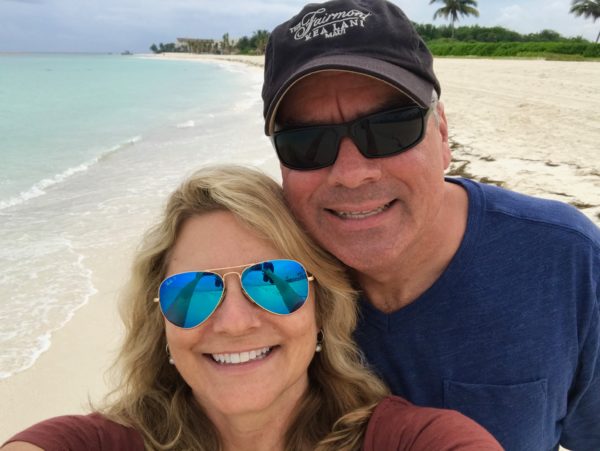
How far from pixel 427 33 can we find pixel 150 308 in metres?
66.8

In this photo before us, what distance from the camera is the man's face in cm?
169

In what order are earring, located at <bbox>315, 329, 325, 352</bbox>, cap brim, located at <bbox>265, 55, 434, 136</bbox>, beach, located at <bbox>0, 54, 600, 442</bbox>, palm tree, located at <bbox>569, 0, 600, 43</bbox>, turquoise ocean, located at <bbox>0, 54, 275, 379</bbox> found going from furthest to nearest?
palm tree, located at <bbox>569, 0, 600, 43</bbox>
turquoise ocean, located at <bbox>0, 54, 275, 379</bbox>
beach, located at <bbox>0, 54, 600, 442</bbox>
earring, located at <bbox>315, 329, 325, 352</bbox>
cap brim, located at <bbox>265, 55, 434, 136</bbox>

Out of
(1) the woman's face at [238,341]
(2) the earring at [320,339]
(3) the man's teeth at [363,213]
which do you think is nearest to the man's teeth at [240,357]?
(1) the woman's face at [238,341]

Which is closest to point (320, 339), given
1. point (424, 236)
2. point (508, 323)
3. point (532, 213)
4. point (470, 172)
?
point (424, 236)

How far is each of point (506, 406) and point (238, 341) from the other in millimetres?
993

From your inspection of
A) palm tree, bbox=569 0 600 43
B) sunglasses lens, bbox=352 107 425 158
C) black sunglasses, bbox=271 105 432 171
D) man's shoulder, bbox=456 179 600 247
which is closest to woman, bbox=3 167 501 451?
black sunglasses, bbox=271 105 432 171

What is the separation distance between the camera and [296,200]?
184 centimetres

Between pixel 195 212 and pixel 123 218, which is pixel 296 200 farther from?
pixel 123 218

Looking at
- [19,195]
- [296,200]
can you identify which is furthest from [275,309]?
Result: [19,195]

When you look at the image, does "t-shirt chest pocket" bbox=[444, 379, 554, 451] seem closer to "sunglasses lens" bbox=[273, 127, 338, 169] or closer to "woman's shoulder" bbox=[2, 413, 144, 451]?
"sunglasses lens" bbox=[273, 127, 338, 169]

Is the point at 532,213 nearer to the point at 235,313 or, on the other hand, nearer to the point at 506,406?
the point at 506,406

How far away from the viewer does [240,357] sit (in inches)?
66.1

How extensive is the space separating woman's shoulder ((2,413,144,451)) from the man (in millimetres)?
1040

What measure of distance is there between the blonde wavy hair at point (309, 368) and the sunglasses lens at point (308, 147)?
0.18 metres
